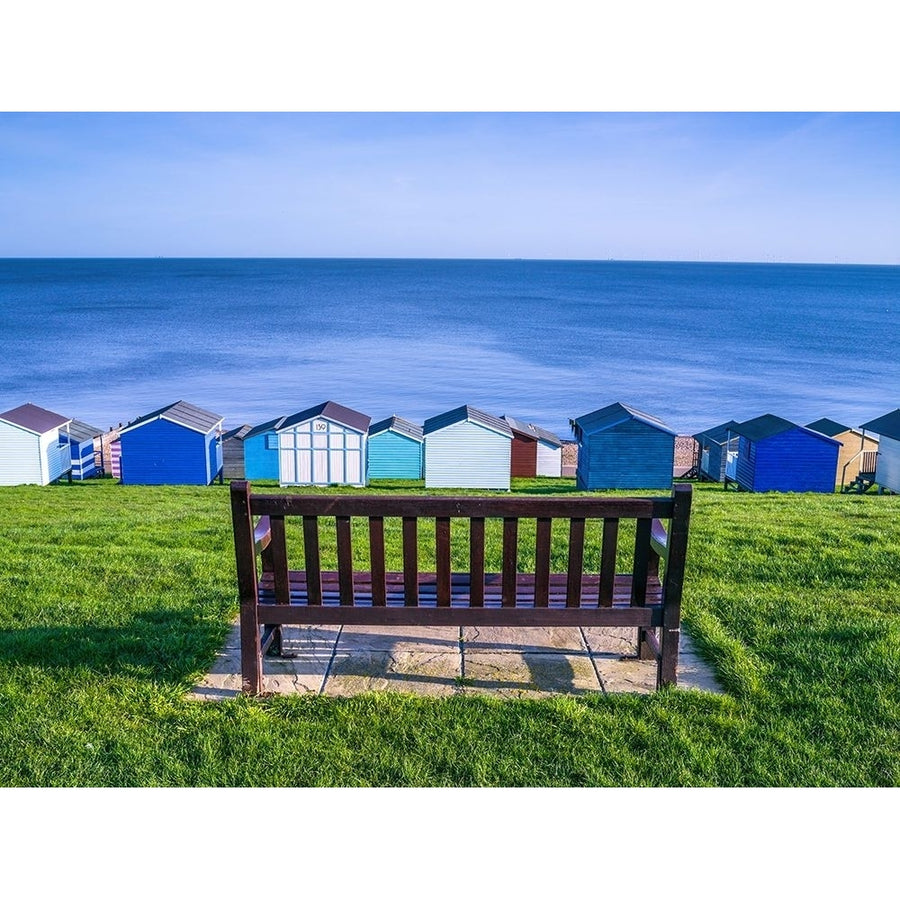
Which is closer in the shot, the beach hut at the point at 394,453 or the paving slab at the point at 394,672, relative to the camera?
the paving slab at the point at 394,672

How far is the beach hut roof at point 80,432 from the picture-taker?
2359 cm

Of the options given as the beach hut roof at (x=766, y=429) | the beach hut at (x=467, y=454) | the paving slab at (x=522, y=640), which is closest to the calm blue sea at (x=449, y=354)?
the beach hut roof at (x=766, y=429)

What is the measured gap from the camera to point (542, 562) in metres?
→ 3.74

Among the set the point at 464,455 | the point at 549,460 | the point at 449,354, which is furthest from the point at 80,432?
the point at 449,354

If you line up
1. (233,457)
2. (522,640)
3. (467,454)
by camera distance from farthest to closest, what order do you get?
(233,457), (467,454), (522,640)

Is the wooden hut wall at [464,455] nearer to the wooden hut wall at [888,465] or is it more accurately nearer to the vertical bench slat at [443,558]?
the wooden hut wall at [888,465]

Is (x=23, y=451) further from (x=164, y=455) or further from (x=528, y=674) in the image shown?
(x=528, y=674)

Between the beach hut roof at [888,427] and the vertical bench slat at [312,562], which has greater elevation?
the vertical bench slat at [312,562]

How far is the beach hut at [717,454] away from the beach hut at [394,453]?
29.7 feet

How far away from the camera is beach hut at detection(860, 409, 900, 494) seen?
22.7 meters

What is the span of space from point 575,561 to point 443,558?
1.94ft

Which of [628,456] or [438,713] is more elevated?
[438,713]

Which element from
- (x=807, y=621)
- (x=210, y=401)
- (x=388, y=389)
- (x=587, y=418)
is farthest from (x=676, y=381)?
(x=807, y=621)

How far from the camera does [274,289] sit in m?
144
